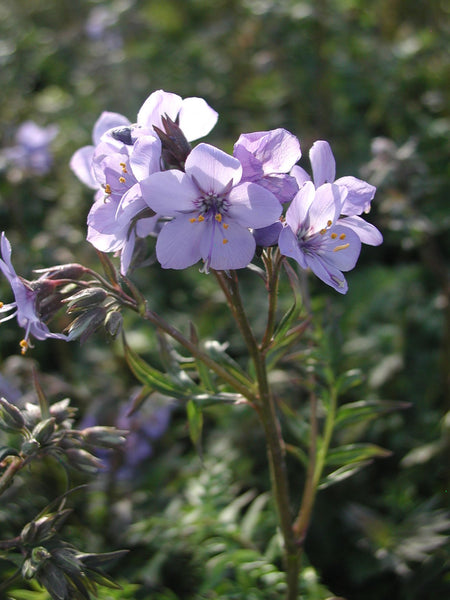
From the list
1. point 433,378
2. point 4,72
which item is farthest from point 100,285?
point 4,72

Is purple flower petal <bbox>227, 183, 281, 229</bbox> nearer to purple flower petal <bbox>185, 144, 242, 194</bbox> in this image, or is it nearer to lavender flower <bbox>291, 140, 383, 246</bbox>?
purple flower petal <bbox>185, 144, 242, 194</bbox>

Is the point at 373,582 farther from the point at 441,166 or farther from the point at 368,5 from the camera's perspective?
the point at 368,5

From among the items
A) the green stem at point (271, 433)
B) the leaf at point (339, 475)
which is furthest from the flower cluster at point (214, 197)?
the leaf at point (339, 475)

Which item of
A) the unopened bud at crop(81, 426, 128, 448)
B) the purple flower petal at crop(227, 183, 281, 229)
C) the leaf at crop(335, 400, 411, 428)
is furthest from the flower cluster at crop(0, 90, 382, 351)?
the leaf at crop(335, 400, 411, 428)

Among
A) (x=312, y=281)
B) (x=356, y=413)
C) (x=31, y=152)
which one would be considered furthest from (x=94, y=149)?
(x=31, y=152)

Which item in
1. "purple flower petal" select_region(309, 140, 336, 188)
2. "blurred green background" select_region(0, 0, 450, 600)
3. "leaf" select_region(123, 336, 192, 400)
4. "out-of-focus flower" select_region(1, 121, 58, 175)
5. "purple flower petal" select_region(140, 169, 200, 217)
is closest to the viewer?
"purple flower petal" select_region(140, 169, 200, 217)

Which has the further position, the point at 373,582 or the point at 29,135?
the point at 29,135

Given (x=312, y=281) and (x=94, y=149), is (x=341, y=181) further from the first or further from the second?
(x=312, y=281)
